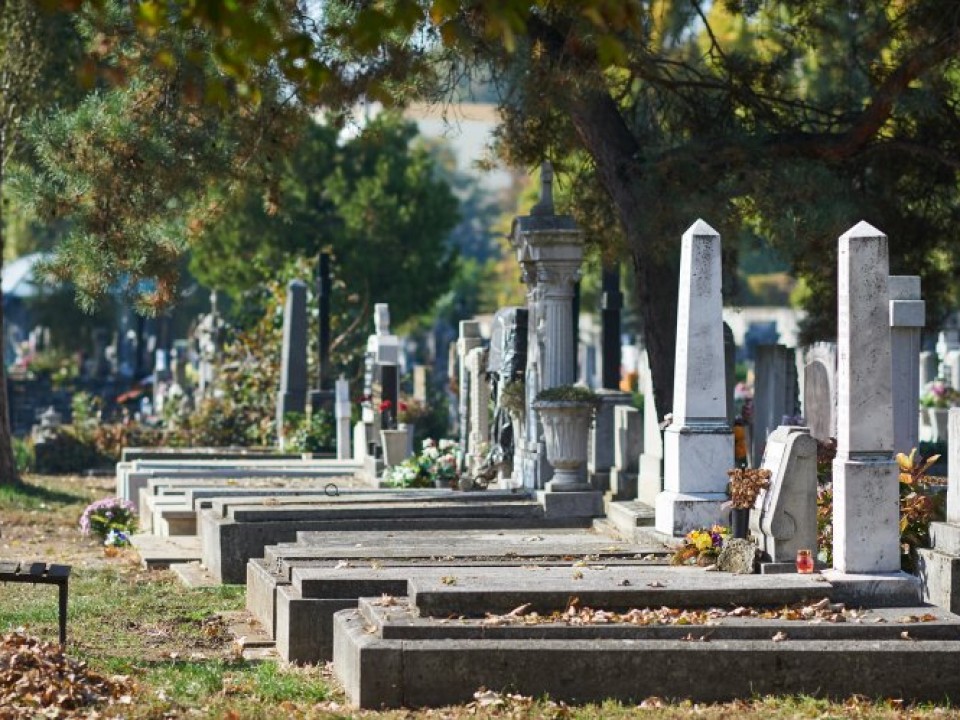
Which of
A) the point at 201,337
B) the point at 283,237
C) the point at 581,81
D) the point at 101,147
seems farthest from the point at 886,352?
the point at 283,237

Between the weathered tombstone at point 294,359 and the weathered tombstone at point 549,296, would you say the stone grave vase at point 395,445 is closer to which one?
the weathered tombstone at point 549,296

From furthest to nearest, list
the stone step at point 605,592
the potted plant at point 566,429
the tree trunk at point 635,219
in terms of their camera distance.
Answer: the tree trunk at point 635,219 → the potted plant at point 566,429 → the stone step at point 605,592

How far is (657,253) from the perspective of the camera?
16078 millimetres

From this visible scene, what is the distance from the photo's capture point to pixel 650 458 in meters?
14.5

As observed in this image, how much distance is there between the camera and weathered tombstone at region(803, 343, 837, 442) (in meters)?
14.2

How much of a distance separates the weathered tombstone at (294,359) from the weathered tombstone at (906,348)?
1144 centimetres

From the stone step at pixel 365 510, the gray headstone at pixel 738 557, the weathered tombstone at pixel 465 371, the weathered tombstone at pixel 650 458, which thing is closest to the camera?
the gray headstone at pixel 738 557

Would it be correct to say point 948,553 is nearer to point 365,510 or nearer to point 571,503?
point 571,503

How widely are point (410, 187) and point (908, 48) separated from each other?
93.0 ft

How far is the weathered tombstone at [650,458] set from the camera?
1428 cm

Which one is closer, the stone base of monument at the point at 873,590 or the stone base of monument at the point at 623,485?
the stone base of monument at the point at 873,590

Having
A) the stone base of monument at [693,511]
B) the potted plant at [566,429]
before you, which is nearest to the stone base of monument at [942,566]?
the stone base of monument at [693,511]

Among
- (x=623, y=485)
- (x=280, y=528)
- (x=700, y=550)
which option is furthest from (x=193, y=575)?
(x=700, y=550)

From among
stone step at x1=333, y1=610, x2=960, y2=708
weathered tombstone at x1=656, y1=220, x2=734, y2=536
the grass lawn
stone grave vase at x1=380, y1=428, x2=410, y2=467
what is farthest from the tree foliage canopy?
stone step at x1=333, y1=610, x2=960, y2=708
